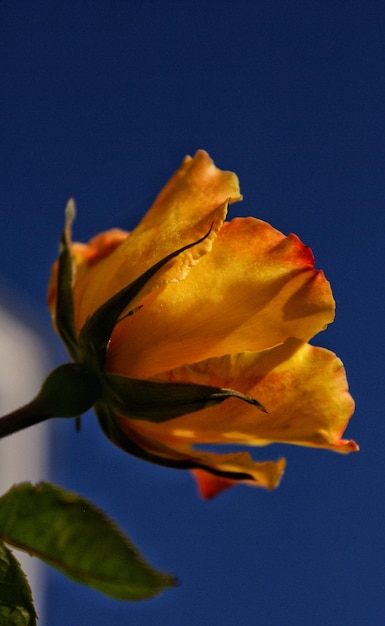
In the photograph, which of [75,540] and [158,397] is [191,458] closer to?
[158,397]

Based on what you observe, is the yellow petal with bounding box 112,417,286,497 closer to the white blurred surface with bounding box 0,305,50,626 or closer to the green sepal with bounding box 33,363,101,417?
the green sepal with bounding box 33,363,101,417

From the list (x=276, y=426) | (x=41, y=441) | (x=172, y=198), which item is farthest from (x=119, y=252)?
(x=41, y=441)

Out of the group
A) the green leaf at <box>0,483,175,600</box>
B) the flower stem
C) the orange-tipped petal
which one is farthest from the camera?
the orange-tipped petal

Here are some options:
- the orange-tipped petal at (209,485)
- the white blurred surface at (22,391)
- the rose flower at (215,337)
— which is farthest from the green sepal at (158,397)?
the white blurred surface at (22,391)

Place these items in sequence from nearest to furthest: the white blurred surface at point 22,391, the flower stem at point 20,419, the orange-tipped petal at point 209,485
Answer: the flower stem at point 20,419 < the orange-tipped petal at point 209,485 < the white blurred surface at point 22,391

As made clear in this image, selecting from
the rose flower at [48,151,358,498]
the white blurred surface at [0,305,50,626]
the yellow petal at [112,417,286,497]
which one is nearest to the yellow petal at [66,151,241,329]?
the rose flower at [48,151,358,498]

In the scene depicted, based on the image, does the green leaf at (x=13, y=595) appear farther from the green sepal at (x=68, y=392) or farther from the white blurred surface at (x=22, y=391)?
the white blurred surface at (x=22, y=391)

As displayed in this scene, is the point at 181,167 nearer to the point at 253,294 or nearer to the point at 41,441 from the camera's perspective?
the point at 253,294

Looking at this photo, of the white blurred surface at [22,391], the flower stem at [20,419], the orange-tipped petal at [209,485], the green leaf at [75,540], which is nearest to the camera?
the green leaf at [75,540]
